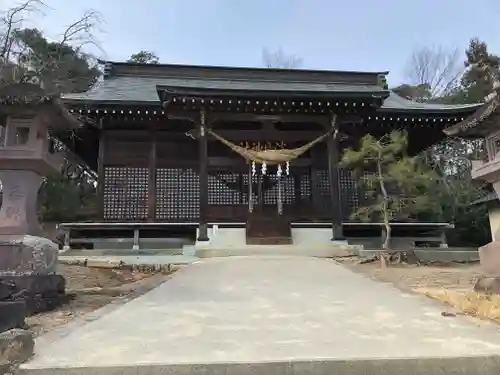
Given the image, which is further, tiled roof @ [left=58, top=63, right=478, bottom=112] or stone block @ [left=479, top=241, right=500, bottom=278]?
tiled roof @ [left=58, top=63, right=478, bottom=112]

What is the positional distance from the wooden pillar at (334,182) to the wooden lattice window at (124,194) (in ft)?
19.4

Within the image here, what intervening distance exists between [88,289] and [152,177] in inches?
284

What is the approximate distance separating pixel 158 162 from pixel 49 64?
509cm

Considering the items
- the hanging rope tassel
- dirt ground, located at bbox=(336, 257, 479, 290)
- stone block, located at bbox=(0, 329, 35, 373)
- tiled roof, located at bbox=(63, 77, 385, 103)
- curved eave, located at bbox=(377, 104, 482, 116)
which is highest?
tiled roof, located at bbox=(63, 77, 385, 103)

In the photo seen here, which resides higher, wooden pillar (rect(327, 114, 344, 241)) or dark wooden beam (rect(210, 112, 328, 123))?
dark wooden beam (rect(210, 112, 328, 123))

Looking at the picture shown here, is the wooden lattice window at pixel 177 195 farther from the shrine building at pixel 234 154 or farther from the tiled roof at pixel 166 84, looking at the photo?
the tiled roof at pixel 166 84

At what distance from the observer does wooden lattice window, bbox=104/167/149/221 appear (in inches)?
523

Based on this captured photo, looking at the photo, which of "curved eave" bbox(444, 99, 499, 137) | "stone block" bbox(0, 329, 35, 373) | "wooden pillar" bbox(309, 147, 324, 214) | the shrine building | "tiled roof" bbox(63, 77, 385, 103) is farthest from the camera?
"tiled roof" bbox(63, 77, 385, 103)

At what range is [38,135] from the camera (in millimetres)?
5578

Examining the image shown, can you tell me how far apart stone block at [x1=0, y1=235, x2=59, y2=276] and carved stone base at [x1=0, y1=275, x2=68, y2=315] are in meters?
0.10

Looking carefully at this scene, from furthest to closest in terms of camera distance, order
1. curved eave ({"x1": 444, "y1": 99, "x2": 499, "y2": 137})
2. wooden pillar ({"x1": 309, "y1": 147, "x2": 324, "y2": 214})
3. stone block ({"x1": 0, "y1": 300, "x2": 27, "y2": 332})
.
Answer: wooden pillar ({"x1": 309, "y1": 147, "x2": 324, "y2": 214}) → curved eave ({"x1": 444, "y1": 99, "x2": 499, "y2": 137}) → stone block ({"x1": 0, "y1": 300, "x2": 27, "y2": 332})

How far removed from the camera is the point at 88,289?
650cm

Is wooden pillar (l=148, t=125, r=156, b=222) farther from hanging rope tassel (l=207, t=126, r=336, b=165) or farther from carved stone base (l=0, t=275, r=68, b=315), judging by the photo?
carved stone base (l=0, t=275, r=68, b=315)

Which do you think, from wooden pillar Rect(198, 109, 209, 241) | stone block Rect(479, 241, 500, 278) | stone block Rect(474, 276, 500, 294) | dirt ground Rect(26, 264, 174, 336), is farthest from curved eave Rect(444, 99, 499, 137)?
wooden pillar Rect(198, 109, 209, 241)
